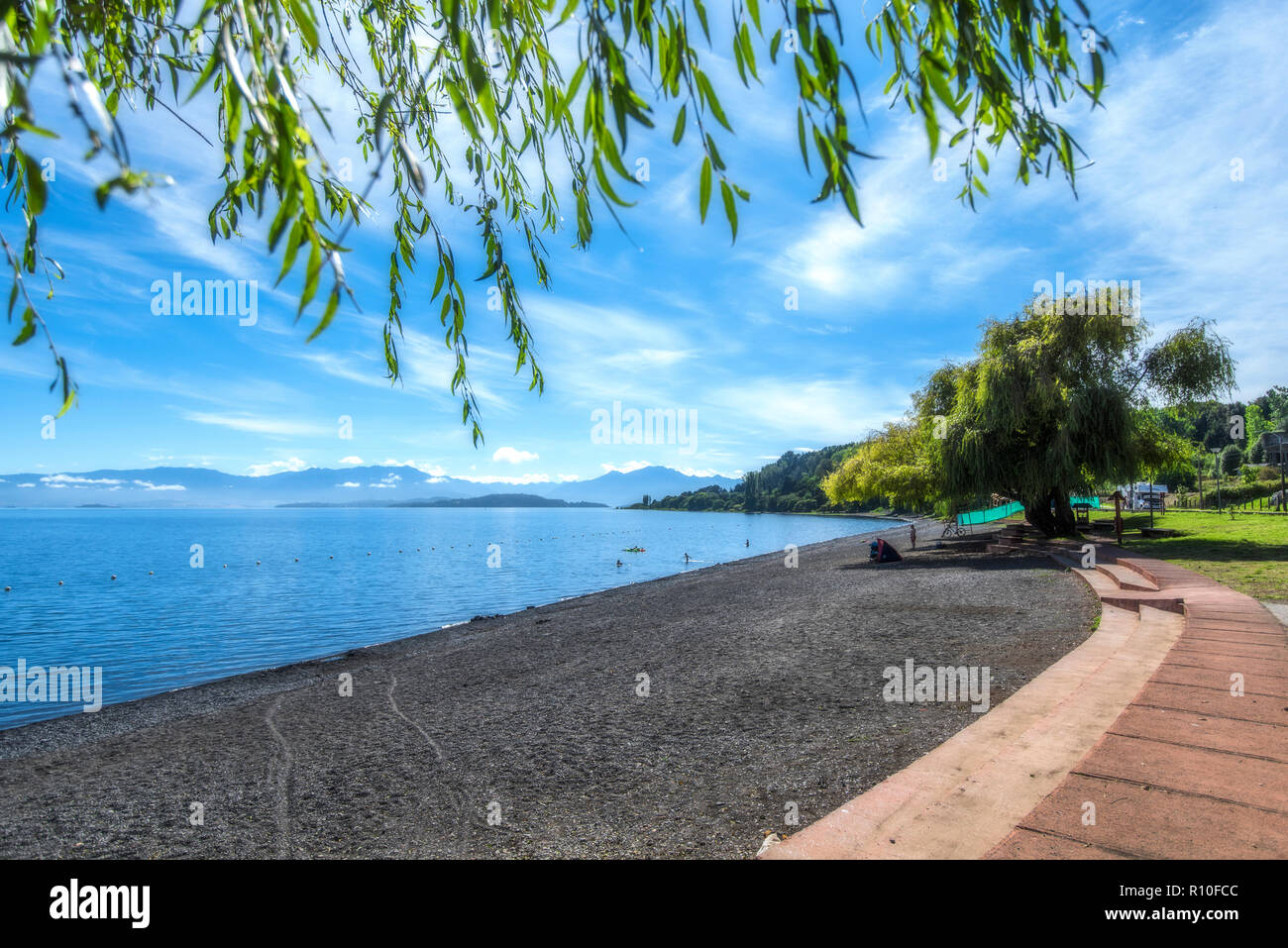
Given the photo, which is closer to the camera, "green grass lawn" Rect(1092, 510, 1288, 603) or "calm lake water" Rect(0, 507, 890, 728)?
"green grass lawn" Rect(1092, 510, 1288, 603)

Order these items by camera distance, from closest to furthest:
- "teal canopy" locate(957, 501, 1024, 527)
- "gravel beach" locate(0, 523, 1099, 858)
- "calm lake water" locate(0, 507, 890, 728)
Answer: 1. "gravel beach" locate(0, 523, 1099, 858)
2. "calm lake water" locate(0, 507, 890, 728)
3. "teal canopy" locate(957, 501, 1024, 527)

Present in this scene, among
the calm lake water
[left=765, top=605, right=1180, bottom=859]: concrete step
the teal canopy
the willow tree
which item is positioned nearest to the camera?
[left=765, top=605, right=1180, bottom=859]: concrete step

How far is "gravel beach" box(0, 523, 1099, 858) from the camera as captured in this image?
4758 mm

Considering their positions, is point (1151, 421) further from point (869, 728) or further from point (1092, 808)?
point (1092, 808)

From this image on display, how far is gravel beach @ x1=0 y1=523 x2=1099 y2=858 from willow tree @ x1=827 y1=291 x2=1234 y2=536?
408 inches

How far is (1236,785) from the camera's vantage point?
10.4ft

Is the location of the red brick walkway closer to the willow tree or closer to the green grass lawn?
the green grass lawn

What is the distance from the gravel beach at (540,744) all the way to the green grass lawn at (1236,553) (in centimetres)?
247

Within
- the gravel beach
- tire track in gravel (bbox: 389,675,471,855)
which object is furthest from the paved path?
tire track in gravel (bbox: 389,675,471,855)
